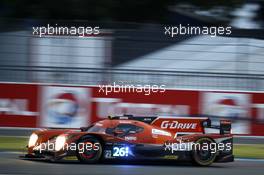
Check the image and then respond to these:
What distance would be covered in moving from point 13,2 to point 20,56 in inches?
161

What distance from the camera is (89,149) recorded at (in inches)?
440

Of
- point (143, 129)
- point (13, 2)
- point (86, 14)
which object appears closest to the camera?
point (143, 129)

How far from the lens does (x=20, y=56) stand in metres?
16.2

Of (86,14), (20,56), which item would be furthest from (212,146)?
(20,56)

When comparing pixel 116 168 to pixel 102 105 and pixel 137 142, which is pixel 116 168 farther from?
pixel 102 105

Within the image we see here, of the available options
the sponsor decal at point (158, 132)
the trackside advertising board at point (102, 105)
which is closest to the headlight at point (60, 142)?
the sponsor decal at point (158, 132)

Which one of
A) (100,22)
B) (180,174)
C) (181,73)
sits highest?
(100,22)

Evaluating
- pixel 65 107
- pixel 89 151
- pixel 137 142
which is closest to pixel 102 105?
pixel 65 107

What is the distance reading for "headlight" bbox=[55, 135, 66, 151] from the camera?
36.0 feet

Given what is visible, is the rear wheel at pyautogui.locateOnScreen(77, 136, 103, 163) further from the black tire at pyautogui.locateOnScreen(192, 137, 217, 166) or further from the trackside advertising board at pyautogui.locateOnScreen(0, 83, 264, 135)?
the trackside advertising board at pyautogui.locateOnScreen(0, 83, 264, 135)

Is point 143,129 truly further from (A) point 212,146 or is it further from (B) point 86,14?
(B) point 86,14

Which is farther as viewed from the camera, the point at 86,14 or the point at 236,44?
the point at 236,44

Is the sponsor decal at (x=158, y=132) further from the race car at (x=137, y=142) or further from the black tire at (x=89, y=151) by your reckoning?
the black tire at (x=89, y=151)

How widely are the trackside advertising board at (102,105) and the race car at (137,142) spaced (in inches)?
163
